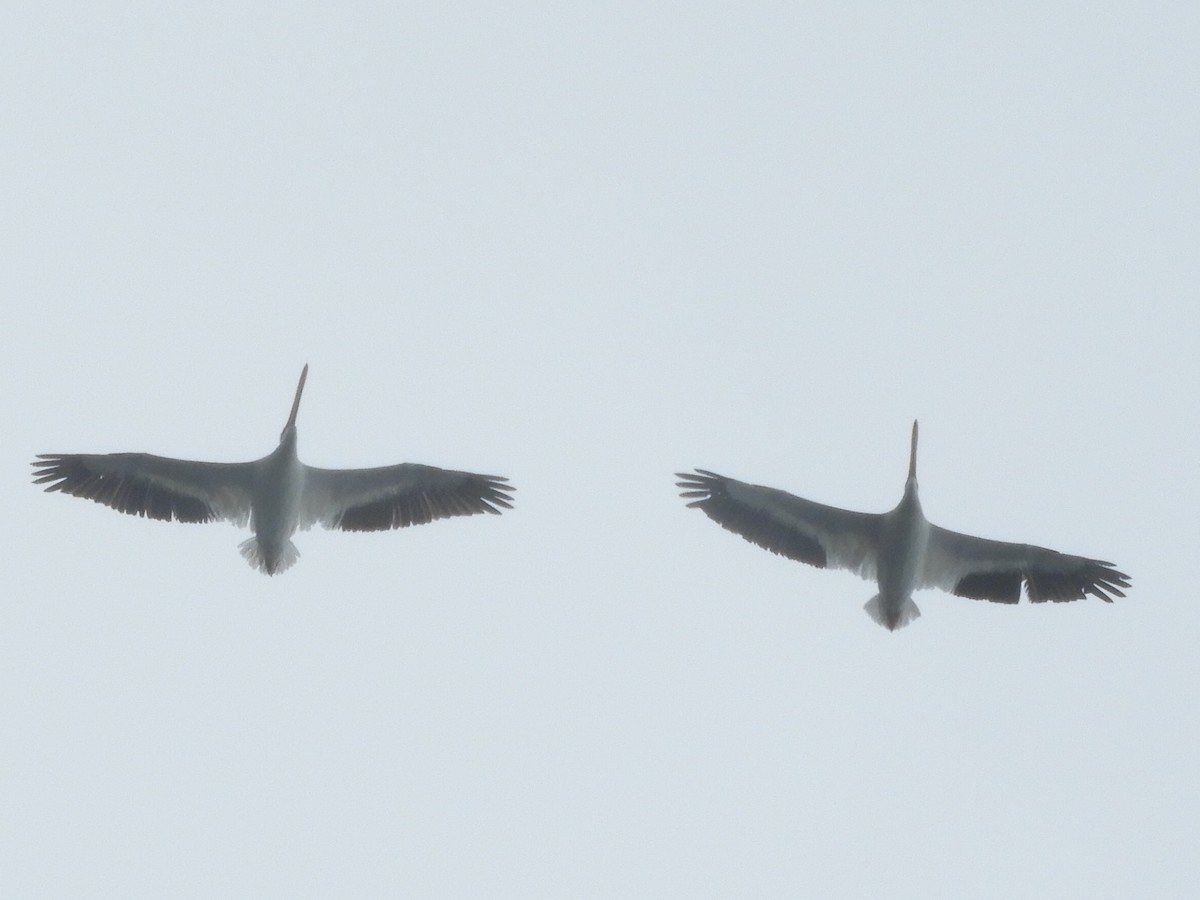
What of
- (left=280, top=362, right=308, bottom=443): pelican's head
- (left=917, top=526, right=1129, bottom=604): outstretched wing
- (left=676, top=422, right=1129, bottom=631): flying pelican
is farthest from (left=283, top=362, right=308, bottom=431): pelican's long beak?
(left=917, top=526, right=1129, bottom=604): outstretched wing

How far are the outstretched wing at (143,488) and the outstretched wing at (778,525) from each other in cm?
551

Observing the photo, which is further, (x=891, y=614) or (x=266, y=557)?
(x=266, y=557)

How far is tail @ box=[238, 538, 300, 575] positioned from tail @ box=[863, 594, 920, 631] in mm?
6908

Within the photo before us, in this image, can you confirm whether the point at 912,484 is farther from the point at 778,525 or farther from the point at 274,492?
the point at 274,492

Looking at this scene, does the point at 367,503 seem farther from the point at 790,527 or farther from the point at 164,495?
the point at 790,527

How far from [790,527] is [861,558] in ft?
3.07

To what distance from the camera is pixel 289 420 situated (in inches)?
862

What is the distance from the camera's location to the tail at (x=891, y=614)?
21.4m

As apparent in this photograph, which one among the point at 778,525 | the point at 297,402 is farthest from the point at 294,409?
the point at 778,525

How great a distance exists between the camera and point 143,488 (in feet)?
71.5

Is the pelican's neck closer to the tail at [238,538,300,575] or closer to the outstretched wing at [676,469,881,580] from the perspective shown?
the outstretched wing at [676,469,881,580]

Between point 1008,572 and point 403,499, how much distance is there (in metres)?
7.43

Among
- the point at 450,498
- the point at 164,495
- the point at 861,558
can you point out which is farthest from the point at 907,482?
the point at 164,495

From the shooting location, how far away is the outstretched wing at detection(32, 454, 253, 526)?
21.7m
